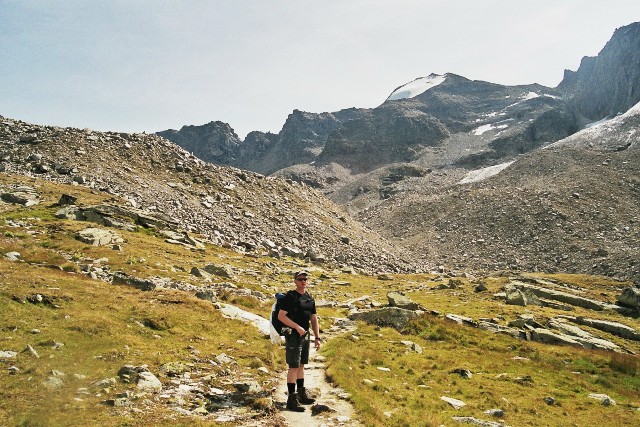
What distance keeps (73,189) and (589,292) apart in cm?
7668

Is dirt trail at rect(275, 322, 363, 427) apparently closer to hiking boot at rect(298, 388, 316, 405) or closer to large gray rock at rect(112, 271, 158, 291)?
hiking boot at rect(298, 388, 316, 405)

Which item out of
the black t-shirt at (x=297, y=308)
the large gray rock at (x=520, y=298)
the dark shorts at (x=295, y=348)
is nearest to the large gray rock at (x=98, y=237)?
the black t-shirt at (x=297, y=308)

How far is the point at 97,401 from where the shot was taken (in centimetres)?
1109

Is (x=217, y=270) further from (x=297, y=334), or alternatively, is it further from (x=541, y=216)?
(x=541, y=216)

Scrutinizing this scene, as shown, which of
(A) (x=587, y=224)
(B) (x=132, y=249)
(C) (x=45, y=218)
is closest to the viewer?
(B) (x=132, y=249)

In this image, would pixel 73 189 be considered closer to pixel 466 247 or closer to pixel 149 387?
pixel 149 387

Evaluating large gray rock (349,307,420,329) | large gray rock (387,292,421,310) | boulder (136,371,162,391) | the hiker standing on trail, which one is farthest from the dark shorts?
large gray rock (387,292,421,310)

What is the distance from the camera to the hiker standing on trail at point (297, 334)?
1259 centimetres

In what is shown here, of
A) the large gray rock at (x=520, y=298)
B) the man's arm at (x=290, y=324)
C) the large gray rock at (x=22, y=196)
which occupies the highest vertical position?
the large gray rock at (x=22, y=196)

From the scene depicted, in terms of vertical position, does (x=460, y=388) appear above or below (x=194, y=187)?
below

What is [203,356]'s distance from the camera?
16.4m

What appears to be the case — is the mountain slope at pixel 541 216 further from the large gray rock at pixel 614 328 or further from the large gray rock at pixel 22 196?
the large gray rock at pixel 22 196

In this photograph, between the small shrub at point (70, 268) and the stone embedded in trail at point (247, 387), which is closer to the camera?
the stone embedded in trail at point (247, 387)

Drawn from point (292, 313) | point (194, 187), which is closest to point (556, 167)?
point (194, 187)
